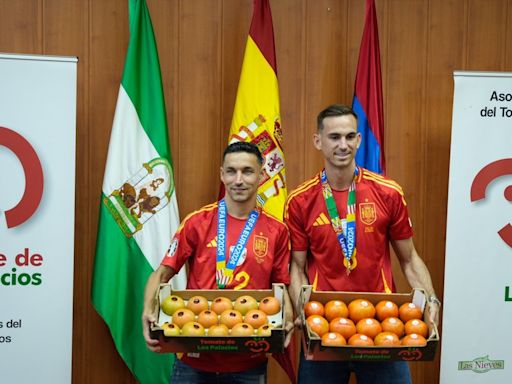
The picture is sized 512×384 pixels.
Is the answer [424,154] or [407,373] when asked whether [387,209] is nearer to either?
[407,373]

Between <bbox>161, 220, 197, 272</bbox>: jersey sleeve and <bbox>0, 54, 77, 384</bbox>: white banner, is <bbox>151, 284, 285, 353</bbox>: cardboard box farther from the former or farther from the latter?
<bbox>0, 54, 77, 384</bbox>: white banner

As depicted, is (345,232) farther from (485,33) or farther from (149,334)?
(485,33)

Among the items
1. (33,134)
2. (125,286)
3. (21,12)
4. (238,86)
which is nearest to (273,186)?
(238,86)

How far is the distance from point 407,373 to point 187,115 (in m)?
1.95

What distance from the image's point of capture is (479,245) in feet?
10.9

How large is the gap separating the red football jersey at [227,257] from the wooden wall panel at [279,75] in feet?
4.25

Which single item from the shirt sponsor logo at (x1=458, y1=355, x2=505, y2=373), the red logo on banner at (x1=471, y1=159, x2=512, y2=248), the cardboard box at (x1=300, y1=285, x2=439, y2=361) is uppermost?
the red logo on banner at (x1=471, y1=159, x2=512, y2=248)

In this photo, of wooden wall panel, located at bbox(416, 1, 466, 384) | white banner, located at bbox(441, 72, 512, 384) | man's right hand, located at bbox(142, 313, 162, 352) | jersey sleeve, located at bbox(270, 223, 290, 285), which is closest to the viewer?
man's right hand, located at bbox(142, 313, 162, 352)

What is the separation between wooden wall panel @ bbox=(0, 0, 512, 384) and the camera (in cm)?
347

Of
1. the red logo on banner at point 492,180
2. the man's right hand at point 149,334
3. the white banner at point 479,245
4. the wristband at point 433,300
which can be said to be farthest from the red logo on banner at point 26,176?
the red logo on banner at point 492,180

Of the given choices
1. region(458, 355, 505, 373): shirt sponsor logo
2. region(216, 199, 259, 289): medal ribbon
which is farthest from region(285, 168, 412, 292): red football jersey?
region(458, 355, 505, 373): shirt sponsor logo

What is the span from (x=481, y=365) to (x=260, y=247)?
68.4 inches

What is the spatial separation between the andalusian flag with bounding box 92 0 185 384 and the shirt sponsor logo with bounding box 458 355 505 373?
1568mm

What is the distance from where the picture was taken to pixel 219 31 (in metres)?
3.58
